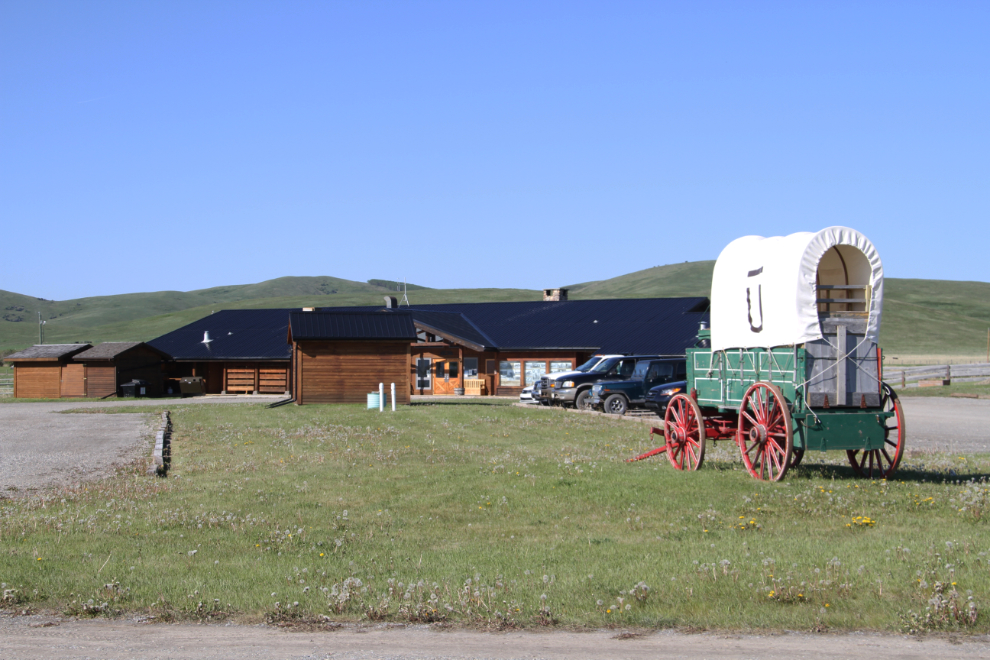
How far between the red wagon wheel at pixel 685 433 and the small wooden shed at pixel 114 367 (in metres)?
43.1

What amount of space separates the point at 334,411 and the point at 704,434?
20.3 metres

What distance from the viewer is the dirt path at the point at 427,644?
19.2 ft

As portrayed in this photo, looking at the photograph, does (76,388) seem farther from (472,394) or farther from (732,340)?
(732,340)

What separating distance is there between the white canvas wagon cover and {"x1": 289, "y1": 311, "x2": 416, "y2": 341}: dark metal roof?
25.4m

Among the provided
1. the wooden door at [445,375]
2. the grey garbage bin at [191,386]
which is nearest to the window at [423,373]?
the wooden door at [445,375]

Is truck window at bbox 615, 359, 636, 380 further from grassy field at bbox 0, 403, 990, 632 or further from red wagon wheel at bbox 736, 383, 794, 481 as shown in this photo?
red wagon wheel at bbox 736, 383, 794, 481

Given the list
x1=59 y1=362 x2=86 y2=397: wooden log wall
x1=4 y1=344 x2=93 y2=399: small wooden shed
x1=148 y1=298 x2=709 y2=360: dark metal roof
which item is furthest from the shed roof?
x1=148 y1=298 x2=709 y2=360: dark metal roof

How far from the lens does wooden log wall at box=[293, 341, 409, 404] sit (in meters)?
38.1

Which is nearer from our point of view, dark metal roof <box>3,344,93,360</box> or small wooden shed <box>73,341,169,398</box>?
small wooden shed <box>73,341,169,398</box>

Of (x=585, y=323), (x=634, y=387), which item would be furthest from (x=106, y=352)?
(x=634, y=387)

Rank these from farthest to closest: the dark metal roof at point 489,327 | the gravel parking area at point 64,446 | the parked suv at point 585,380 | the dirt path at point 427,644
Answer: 1. the dark metal roof at point 489,327
2. the parked suv at point 585,380
3. the gravel parking area at point 64,446
4. the dirt path at point 427,644

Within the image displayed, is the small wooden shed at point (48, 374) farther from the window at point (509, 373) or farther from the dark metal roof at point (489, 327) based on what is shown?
the window at point (509, 373)

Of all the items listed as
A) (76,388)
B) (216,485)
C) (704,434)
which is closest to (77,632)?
(216,485)

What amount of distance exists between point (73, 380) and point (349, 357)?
75.1ft
